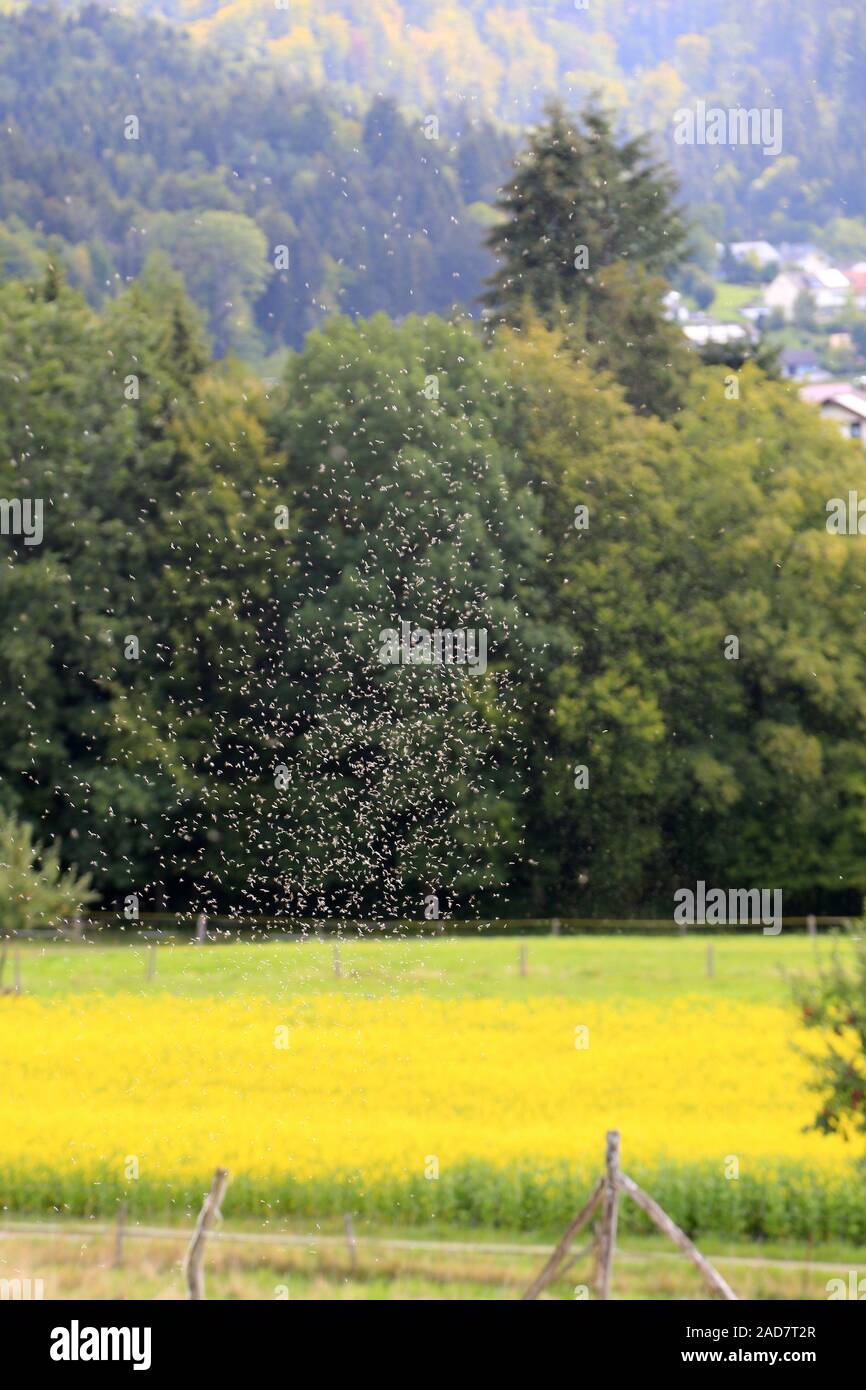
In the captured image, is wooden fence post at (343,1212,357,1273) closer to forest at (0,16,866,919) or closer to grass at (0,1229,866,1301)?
grass at (0,1229,866,1301)

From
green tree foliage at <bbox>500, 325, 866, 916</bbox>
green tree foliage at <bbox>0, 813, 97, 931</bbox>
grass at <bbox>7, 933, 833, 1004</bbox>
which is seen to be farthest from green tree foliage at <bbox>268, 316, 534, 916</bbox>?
green tree foliage at <bbox>0, 813, 97, 931</bbox>

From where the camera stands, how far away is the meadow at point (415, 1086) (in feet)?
64.7

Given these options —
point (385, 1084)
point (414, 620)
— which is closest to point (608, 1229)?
point (385, 1084)

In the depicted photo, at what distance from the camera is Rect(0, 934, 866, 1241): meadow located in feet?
64.7

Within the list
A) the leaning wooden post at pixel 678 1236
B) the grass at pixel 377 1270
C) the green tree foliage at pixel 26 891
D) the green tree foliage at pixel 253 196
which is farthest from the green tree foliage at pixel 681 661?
the green tree foliage at pixel 253 196

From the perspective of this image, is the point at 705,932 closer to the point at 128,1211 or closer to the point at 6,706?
the point at 6,706

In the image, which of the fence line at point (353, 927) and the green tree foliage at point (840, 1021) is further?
the fence line at point (353, 927)

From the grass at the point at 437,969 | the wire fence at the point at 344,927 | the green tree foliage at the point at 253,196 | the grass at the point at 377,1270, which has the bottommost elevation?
the grass at the point at 377,1270

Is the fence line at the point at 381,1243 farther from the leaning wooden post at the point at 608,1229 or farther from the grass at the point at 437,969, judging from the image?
the grass at the point at 437,969

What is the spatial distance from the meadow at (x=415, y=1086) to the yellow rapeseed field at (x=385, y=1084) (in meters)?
0.05

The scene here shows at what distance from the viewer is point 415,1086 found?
84.0ft

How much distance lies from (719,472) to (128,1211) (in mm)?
39292

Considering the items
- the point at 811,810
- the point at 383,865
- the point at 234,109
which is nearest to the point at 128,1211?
the point at 383,865

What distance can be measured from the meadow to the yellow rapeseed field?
2.2 inches
